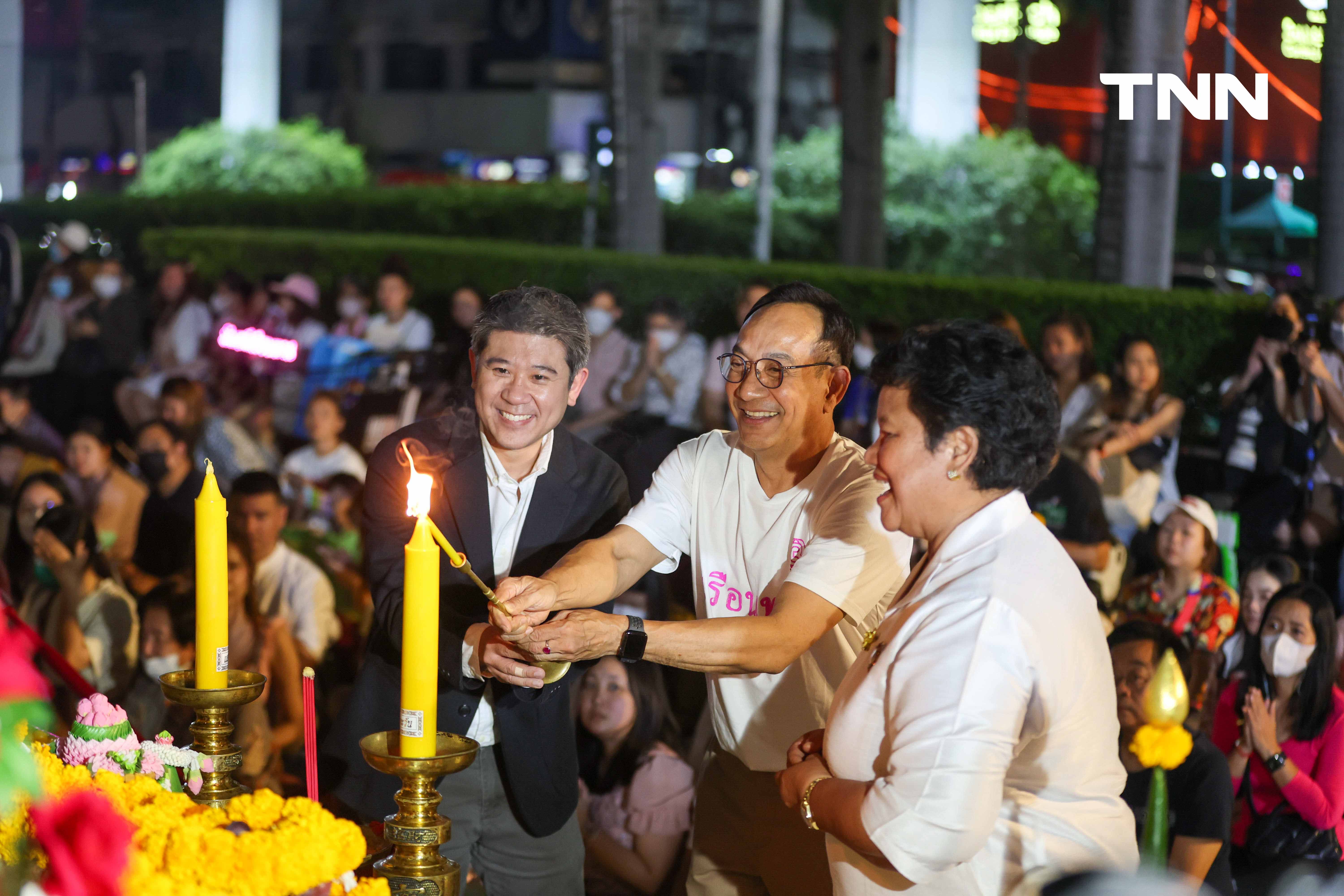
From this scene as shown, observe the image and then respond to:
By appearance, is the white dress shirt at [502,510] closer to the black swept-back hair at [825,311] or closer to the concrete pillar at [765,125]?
the black swept-back hair at [825,311]

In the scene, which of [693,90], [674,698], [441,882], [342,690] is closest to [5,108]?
[342,690]

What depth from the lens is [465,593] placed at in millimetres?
2666

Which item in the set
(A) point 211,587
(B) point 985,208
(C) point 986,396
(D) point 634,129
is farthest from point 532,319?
(B) point 985,208

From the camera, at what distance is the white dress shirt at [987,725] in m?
1.72

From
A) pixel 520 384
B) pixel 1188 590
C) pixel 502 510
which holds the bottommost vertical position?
pixel 1188 590

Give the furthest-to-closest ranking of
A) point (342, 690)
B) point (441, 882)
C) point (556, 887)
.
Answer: point (342, 690)
point (556, 887)
point (441, 882)

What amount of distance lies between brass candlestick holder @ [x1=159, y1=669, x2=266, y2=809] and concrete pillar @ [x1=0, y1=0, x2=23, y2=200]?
1301 centimetres

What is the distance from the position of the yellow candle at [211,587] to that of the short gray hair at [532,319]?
2.36ft

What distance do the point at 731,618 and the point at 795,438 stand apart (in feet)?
1.35

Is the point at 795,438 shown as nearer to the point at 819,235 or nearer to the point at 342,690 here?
the point at 342,690

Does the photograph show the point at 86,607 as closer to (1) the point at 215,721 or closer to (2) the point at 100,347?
(1) the point at 215,721

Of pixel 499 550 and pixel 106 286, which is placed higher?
pixel 106 286

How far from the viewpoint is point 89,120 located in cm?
3089

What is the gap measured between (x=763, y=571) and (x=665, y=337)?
4977 millimetres
